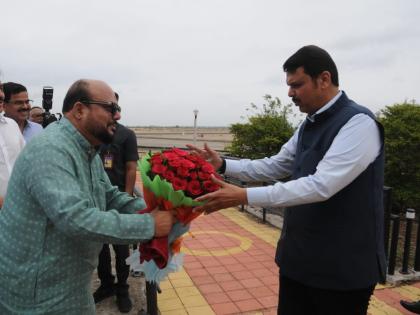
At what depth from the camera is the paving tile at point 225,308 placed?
3867 millimetres

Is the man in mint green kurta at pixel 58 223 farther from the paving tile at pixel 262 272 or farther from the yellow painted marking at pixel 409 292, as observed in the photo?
the yellow painted marking at pixel 409 292

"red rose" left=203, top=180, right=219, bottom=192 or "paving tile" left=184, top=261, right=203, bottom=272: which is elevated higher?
"red rose" left=203, top=180, right=219, bottom=192

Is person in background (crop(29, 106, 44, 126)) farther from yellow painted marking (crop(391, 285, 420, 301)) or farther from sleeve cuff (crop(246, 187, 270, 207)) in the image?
yellow painted marking (crop(391, 285, 420, 301))

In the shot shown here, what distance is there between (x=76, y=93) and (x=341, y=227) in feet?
5.47

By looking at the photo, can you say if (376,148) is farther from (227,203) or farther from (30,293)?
(30,293)

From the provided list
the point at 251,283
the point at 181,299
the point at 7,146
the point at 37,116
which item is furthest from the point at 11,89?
the point at 251,283

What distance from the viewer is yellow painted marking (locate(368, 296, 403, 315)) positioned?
391cm

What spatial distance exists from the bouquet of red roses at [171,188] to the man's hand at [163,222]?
4 cm

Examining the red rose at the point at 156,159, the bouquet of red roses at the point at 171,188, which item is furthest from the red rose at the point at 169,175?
the red rose at the point at 156,159

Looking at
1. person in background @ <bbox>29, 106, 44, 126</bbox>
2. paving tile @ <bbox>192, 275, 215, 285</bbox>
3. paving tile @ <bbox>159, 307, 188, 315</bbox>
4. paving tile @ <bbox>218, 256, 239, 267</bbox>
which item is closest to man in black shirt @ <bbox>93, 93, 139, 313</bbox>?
paving tile @ <bbox>159, 307, 188, 315</bbox>

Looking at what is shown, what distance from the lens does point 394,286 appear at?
15.0 ft

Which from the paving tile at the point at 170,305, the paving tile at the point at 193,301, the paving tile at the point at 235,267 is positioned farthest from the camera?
the paving tile at the point at 235,267

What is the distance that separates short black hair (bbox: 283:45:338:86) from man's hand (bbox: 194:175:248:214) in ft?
2.79

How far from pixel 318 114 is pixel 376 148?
40 cm
